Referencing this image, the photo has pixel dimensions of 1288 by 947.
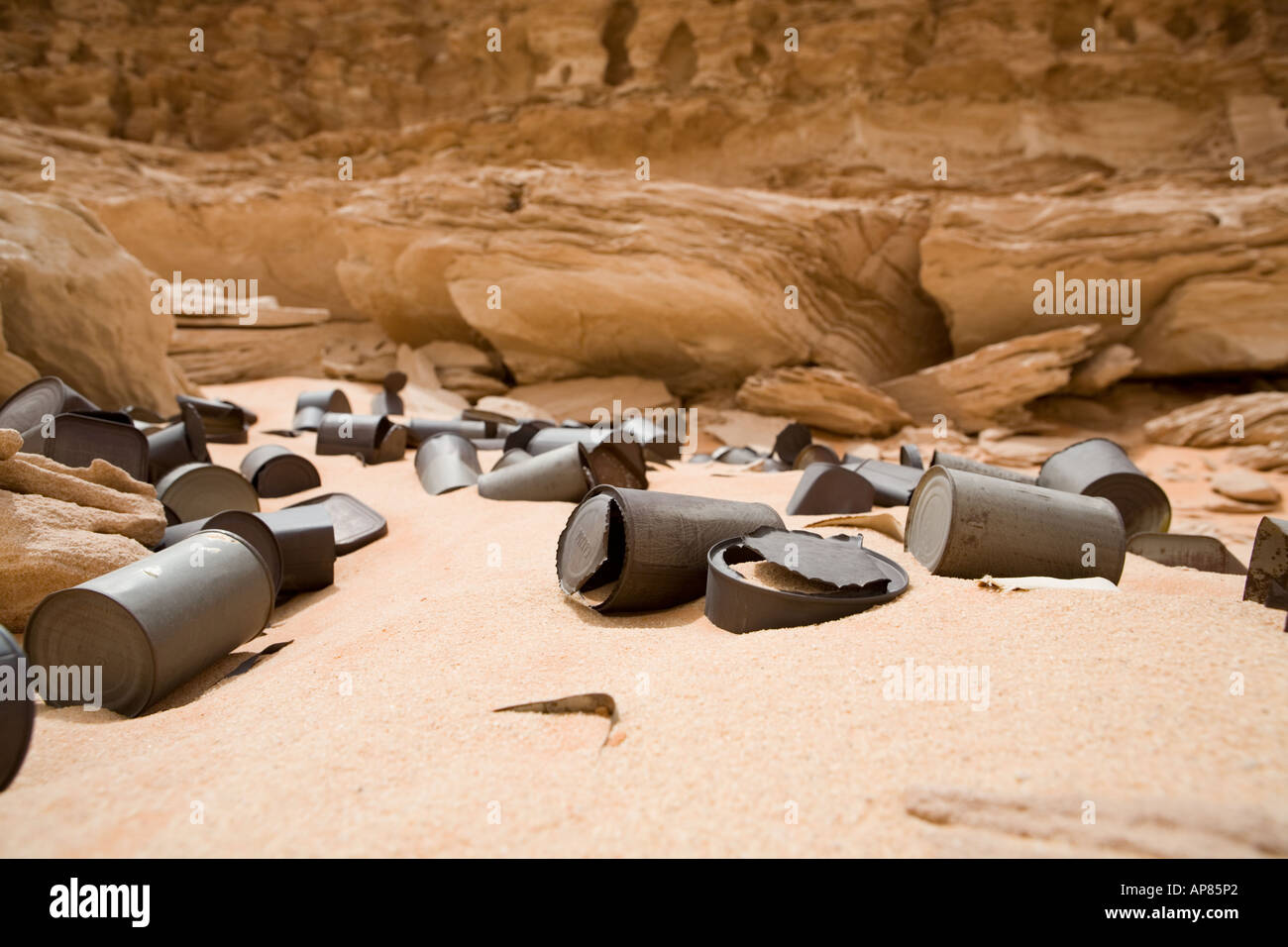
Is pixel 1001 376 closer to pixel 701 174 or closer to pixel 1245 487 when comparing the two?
pixel 1245 487

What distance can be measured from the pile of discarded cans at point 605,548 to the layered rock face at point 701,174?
3005mm

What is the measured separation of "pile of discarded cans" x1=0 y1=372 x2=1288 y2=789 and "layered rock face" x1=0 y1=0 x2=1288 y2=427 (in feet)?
9.86

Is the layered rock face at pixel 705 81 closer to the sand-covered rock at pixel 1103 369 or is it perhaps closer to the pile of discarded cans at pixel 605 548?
the sand-covered rock at pixel 1103 369

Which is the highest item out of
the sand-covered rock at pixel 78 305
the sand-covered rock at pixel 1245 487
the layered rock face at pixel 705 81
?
the layered rock face at pixel 705 81

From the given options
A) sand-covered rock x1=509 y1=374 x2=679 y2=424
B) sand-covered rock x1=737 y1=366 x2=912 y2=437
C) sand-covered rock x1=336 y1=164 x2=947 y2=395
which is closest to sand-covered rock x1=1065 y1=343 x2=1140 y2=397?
sand-covered rock x1=336 y1=164 x2=947 y2=395

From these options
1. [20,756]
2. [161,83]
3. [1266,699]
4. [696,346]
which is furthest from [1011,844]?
[161,83]

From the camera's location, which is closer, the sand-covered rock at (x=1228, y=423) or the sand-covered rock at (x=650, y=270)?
the sand-covered rock at (x=1228, y=423)

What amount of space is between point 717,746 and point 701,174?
14.7 meters

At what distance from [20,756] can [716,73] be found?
15.7m

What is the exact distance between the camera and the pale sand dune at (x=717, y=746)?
4.20ft

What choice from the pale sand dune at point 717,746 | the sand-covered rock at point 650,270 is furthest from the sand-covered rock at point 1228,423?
the pale sand dune at point 717,746

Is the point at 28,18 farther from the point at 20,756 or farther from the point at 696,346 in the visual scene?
the point at 20,756

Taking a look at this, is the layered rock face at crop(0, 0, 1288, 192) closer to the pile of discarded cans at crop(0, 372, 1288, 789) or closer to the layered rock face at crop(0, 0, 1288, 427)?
the layered rock face at crop(0, 0, 1288, 427)

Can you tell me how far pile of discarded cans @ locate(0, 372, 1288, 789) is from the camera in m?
2.28
